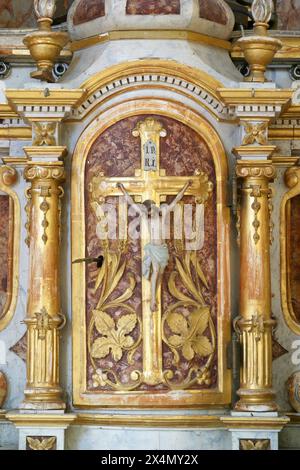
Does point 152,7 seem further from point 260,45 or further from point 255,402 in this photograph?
point 255,402

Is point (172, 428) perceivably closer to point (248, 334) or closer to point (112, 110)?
point (248, 334)

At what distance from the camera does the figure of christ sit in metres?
13.9

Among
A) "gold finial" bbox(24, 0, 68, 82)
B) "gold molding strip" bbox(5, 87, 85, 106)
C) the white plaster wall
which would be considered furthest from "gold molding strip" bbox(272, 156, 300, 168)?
the white plaster wall

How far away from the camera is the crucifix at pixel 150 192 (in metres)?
14.0

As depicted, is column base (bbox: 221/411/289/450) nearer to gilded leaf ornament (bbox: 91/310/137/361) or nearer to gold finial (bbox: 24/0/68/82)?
gilded leaf ornament (bbox: 91/310/137/361)

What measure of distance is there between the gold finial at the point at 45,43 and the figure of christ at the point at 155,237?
89 cm

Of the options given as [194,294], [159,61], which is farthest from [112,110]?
[194,294]

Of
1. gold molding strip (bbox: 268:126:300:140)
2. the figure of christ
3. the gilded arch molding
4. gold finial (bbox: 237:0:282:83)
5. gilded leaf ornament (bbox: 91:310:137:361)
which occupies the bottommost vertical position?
gilded leaf ornament (bbox: 91:310:137:361)

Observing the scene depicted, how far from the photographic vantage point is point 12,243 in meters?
14.5

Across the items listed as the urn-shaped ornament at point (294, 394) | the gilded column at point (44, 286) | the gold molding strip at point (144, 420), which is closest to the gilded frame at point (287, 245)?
the urn-shaped ornament at point (294, 394)

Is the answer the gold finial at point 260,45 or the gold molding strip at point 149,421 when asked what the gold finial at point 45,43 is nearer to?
the gold finial at point 260,45

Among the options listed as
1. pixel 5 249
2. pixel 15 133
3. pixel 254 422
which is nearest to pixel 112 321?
pixel 5 249

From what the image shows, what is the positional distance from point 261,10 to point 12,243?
222 cm

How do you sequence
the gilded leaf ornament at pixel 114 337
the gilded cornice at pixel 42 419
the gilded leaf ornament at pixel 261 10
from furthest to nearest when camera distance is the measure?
the gilded leaf ornament at pixel 261 10 → the gilded leaf ornament at pixel 114 337 → the gilded cornice at pixel 42 419
